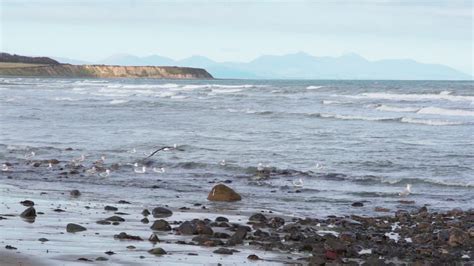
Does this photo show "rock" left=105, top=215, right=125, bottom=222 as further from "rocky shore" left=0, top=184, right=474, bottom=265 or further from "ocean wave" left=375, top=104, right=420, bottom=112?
"ocean wave" left=375, top=104, right=420, bottom=112

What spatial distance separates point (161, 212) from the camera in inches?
596

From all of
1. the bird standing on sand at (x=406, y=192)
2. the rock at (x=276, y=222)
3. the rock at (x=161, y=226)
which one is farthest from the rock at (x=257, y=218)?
the bird standing on sand at (x=406, y=192)

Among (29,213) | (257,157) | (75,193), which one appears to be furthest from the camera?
(257,157)

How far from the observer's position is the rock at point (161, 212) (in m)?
15.0

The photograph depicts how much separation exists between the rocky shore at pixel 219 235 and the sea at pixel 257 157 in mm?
1449

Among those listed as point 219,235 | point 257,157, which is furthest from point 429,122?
point 219,235

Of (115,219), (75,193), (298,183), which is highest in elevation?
(115,219)

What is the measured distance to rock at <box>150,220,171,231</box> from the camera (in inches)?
522

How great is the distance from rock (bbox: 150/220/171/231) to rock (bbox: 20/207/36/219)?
2050mm

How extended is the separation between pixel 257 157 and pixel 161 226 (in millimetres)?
12268

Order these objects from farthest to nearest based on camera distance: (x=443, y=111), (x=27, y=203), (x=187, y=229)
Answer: (x=443, y=111), (x=27, y=203), (x=187, y=229)

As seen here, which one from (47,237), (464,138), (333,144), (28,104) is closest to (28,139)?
(333,144)

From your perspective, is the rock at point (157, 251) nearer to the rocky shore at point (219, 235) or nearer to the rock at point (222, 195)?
the rocky shore at point (219, 235)

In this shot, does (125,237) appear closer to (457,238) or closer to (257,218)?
(257,218)
